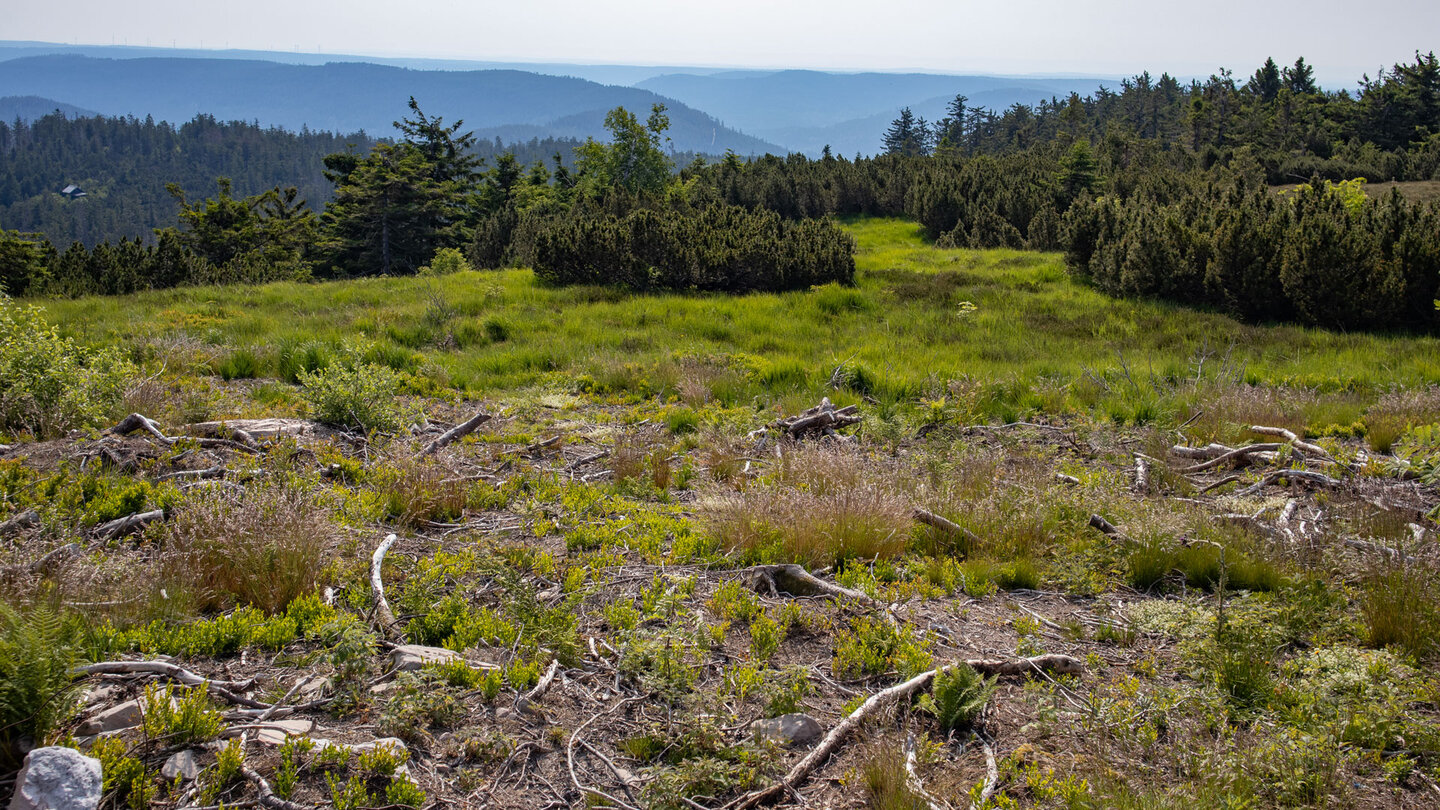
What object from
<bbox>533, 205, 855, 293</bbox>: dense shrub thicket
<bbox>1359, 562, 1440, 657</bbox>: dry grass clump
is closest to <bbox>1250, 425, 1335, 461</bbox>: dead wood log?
<bbox>1359, 562, 1440, 657</bbox>: dry grass clump

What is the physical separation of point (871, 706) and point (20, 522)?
4.69m

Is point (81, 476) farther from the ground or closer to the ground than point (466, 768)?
farther from the ground

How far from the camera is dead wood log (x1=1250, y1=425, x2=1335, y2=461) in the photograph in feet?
19.9

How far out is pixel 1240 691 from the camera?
3049 mm

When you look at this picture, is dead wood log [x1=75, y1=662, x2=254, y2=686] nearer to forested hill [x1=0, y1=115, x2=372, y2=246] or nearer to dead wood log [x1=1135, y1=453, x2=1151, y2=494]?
dead wood log [x1=1135, y1=453, x2=1151, y2=494]

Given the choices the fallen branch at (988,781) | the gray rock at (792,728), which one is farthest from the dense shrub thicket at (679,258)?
the fallen branch at (988,781)

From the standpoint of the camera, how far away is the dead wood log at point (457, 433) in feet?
21.3

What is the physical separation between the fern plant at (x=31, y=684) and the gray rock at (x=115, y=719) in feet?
0.34

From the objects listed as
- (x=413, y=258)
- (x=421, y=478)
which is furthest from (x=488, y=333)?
(x=413, y=258)

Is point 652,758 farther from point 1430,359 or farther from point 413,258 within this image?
point 413,258

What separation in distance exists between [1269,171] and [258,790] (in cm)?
4503

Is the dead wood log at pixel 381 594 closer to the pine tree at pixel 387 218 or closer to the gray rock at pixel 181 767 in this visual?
the gray rock at pixel 181 767

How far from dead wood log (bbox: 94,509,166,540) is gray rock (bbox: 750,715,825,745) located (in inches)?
149

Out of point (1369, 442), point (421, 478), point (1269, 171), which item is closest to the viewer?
point (421, 478)
